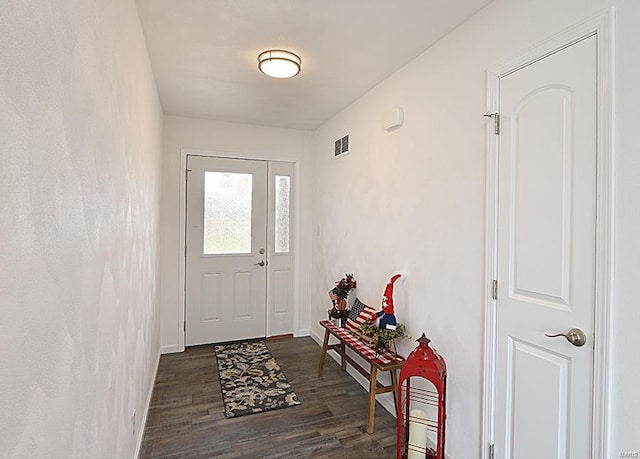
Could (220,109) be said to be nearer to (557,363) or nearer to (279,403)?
(279,403)

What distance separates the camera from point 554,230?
4.78 ft

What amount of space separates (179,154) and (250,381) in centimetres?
252

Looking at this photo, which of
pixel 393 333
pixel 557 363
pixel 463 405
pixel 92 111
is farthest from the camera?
pixel 393 333

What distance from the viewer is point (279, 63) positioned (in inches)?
91.9

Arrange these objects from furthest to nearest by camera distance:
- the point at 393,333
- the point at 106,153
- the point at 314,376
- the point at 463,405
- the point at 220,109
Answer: the point at 220,109, the point at 314,376, the point at 393,333, the point at 463,405, the point at 106,153

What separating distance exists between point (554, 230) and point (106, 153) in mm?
1845

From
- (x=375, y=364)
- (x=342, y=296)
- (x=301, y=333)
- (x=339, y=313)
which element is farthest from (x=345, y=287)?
(x=301, y=333)

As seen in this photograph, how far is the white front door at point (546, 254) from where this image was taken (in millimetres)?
1337

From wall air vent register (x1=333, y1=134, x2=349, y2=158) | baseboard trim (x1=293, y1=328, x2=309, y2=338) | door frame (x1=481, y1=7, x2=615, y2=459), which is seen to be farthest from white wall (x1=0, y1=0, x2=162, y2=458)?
baseboard trim (x1=293, y1=328, x2=309, y2=338)

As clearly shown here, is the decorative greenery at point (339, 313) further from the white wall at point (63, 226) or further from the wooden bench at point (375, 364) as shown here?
the white wall at point (63, 226)

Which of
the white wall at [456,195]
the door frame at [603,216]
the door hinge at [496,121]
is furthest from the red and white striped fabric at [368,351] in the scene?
the door hinge at [496,121]

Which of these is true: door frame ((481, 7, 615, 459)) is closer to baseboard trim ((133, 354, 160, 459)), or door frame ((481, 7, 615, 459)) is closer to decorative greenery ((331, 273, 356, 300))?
decorative greenery ((331, 273, 356, 300))

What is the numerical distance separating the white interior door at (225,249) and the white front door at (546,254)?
2.95 m

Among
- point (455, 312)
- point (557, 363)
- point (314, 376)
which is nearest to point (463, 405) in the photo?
point (455, 312)
